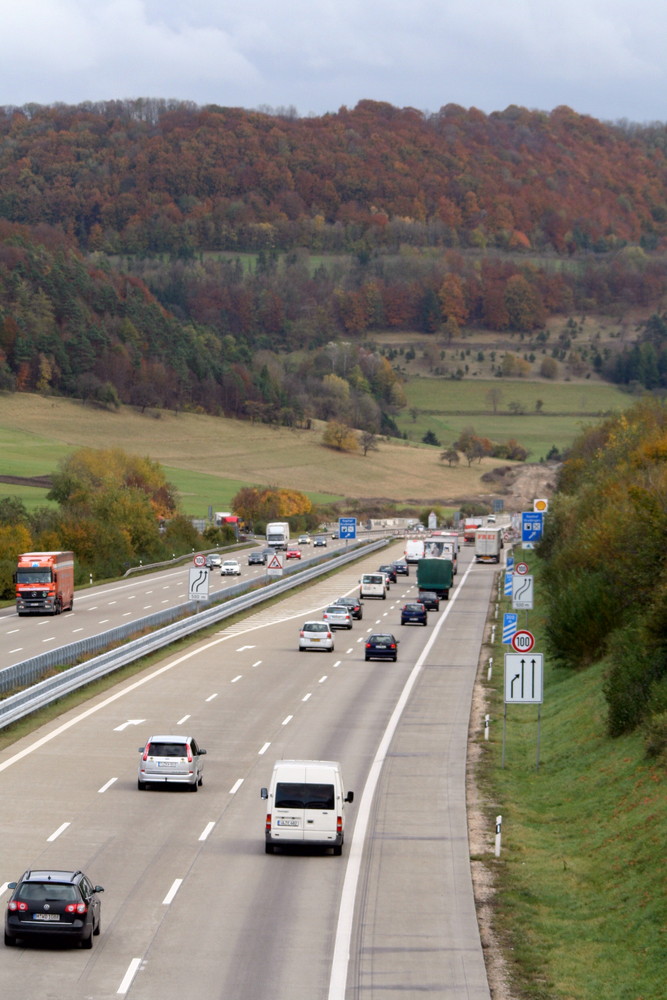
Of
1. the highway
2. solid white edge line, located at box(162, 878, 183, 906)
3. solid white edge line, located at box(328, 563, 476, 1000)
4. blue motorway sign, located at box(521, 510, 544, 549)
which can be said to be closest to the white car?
the highway

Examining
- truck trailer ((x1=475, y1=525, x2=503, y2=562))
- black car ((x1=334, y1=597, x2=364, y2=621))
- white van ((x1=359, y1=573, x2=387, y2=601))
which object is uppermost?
black car ((x1=334, y1=597, x2=364, y2=621))

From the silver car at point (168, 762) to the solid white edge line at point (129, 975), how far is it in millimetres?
10847

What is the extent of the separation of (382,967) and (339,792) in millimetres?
5924

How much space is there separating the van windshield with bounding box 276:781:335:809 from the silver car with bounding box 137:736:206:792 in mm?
5359

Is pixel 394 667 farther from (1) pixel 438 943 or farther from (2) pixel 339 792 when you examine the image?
(1) pixel 438 943

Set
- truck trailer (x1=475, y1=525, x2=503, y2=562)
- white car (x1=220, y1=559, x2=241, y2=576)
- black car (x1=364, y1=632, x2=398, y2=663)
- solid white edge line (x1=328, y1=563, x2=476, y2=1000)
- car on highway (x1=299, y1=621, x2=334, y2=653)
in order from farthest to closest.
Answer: truck trailer (x1=475, y1=525, x2=503, y2=562)
white car (x1=220, y1=559, x2=241, y2=576)
car on highway (x1=299, y1=621, x2=334, y2=653)
black car (x1=364, y1=632, x2=398, y2=663)
solid white edge line (x1=328, y1=563, x2=476, y2=1000)

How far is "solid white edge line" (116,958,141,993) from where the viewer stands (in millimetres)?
16594

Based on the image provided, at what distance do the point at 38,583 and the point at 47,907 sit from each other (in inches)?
1962

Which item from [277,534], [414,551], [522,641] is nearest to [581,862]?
[522,641]

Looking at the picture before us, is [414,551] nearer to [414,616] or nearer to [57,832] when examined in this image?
[414,616]

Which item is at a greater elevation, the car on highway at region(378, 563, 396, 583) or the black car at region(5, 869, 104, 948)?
the black car at region(5, 869, 104, 948)

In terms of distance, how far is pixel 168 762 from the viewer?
28.6 metres

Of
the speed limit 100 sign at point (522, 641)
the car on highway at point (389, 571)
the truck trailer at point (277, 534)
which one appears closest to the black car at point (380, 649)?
the speed limit 100 sign at point (522, 641)

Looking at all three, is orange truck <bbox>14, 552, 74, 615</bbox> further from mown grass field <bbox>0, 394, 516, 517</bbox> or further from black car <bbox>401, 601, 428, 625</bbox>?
mown grass field <bbox>0, 394, 516, 517</bbox>
